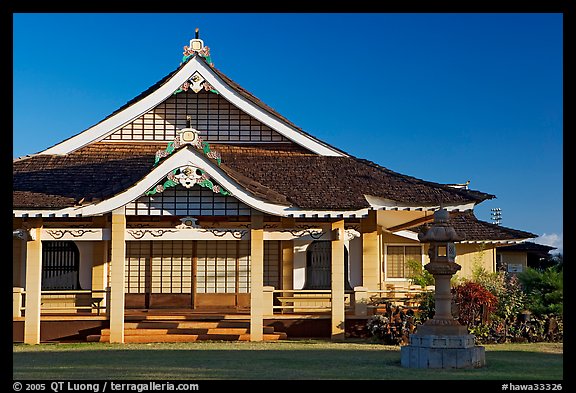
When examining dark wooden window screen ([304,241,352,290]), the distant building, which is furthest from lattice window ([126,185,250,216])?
the distant building

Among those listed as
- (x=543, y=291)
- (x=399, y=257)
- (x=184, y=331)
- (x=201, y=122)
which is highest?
(x=201, y=122)

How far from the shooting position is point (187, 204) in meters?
20.7

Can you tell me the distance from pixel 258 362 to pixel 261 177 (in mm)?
7949

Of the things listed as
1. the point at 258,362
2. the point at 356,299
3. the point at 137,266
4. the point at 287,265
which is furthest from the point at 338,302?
the point at 137,266

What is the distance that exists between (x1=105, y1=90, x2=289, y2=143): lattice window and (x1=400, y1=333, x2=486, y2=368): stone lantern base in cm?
1114

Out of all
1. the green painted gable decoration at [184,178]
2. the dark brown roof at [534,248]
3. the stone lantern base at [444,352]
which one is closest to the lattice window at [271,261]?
the green painted gable decoration at [184,178]

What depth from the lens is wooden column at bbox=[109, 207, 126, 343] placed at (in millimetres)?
20562

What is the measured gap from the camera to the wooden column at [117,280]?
20.6 meters

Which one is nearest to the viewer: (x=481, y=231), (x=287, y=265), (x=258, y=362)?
(x=258, y=362)

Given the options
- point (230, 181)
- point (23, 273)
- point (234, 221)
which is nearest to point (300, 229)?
point (230, 181)

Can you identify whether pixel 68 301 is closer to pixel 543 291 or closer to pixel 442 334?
pixel 442 334

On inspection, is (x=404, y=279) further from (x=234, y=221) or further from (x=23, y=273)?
(x=23, y=273)

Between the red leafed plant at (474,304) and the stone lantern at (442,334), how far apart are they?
450 centimetres
